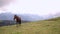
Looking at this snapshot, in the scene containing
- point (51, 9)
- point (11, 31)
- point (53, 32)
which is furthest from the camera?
point (51, 9)

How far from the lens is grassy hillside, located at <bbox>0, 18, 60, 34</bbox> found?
7.31 ft

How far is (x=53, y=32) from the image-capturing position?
218 cm

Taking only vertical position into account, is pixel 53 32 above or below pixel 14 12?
below

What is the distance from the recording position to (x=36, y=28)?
232 cm

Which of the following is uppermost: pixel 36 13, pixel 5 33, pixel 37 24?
pixel 36 13

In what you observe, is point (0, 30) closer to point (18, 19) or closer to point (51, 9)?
point (18, 19)

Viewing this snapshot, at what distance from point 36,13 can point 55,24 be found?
0.50 meters

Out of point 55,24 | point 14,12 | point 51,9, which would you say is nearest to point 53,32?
point 55,24

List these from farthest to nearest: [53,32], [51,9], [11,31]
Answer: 1. [51,9]
2. [11,31]
3. [53,32]

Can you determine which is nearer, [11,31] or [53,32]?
[53,32]

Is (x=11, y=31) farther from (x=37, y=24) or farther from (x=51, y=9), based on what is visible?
(x=51, y=9)

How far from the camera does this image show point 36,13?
2521 millimetres

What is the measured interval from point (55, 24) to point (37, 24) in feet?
1.26

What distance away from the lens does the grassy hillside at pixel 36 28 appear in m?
2.23
